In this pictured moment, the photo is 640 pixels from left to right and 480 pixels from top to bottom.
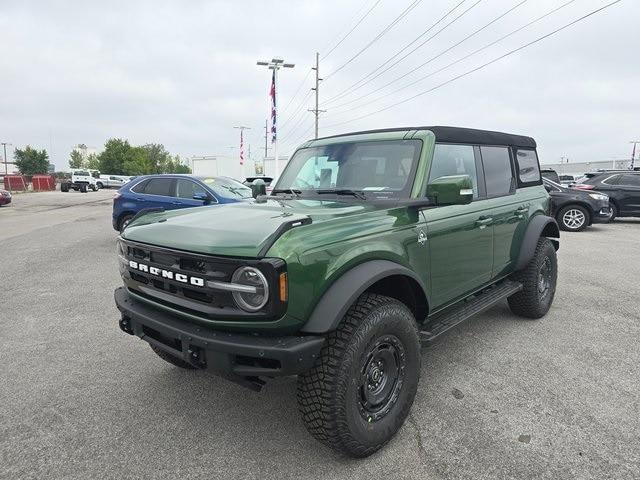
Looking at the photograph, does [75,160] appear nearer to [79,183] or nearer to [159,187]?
[79,183]

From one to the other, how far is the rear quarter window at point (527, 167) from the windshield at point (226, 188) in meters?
5.50

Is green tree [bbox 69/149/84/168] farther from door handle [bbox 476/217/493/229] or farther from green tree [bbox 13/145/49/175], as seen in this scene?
door handle [bbox 476/217/493/229]

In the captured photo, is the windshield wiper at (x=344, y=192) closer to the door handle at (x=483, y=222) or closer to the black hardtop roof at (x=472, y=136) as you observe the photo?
the black hardtop roof at (x=472, y=136)

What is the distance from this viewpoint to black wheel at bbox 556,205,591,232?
11641 millimetres

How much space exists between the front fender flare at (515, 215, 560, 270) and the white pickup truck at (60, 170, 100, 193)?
4512 centimetres

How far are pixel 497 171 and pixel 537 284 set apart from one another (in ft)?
4.17

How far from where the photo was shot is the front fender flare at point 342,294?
218cm

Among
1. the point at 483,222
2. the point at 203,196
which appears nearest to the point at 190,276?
the point at 483,222

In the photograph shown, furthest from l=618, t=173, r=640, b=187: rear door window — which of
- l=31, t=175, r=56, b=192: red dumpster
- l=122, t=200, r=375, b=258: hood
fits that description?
l=31, t=175, r=56, b=192: red dumpster

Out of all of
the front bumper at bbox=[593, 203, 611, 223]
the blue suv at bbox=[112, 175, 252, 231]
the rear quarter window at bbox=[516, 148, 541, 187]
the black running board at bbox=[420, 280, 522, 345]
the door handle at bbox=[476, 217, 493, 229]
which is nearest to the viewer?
the black running board at bbox=[420, 280, 522, 345]

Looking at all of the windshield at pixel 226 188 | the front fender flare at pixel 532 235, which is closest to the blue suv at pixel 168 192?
the windshield at pixel 226 188

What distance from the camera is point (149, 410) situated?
295cm

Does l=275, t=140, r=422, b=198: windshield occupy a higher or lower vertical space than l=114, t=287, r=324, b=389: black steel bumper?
higher

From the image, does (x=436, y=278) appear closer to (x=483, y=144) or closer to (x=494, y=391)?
(x=494, y=391)
